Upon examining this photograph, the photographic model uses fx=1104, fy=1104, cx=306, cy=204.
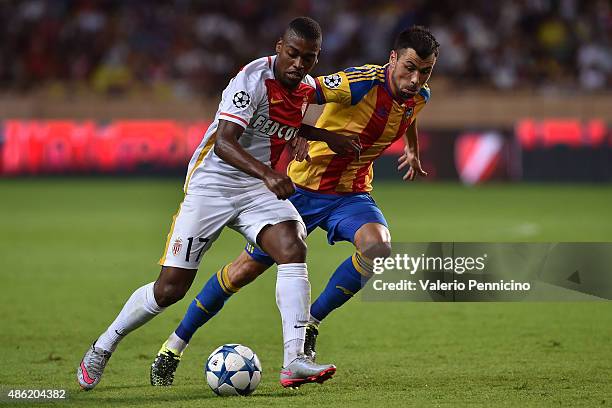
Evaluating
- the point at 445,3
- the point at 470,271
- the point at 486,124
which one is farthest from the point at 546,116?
the point at 470,271

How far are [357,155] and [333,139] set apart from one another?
1.11 feet

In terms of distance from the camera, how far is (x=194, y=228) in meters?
5.41

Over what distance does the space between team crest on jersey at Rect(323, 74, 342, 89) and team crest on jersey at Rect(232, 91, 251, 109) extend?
40.1 inches

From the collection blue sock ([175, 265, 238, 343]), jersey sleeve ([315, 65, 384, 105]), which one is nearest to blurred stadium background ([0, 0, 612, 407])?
blue sock ([175, 265, 238, 343])

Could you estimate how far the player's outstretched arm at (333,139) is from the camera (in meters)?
5.98

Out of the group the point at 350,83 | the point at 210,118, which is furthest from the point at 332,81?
the point at 210,118

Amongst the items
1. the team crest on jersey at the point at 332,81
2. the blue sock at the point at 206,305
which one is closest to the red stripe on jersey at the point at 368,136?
the team crest on jersey at the point at 332,81

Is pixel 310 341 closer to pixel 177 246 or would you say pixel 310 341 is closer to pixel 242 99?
pixel 177 246

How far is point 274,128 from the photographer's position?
5.56m

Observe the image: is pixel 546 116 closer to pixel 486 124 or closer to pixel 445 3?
pixel 486 124

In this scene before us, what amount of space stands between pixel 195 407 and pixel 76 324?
2.90 m

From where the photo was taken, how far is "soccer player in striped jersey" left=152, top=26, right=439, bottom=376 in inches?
244

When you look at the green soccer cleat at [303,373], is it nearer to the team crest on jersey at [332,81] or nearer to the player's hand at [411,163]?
the team crest on jersey at [332,81]

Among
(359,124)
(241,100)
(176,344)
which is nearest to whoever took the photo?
(241,100)
